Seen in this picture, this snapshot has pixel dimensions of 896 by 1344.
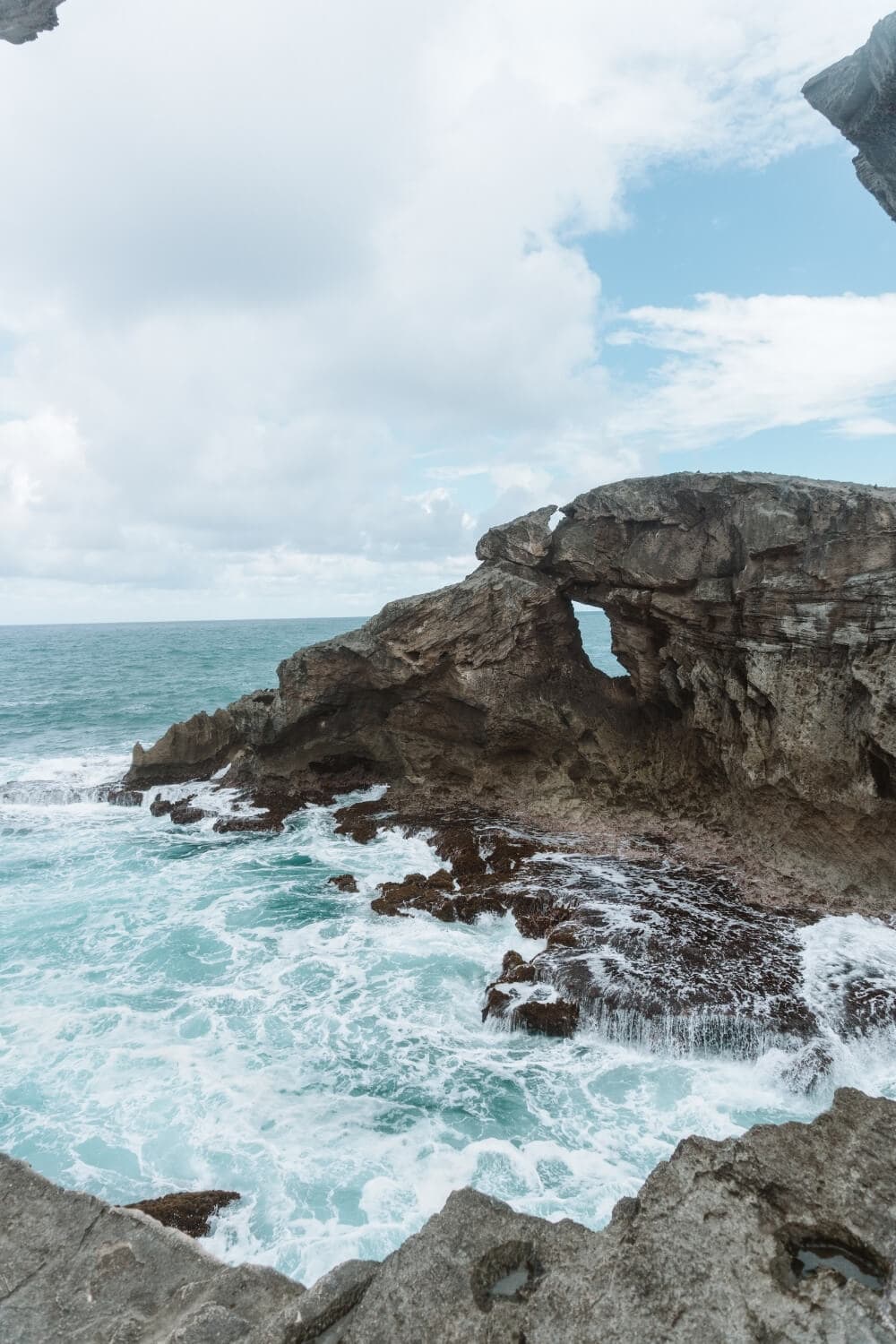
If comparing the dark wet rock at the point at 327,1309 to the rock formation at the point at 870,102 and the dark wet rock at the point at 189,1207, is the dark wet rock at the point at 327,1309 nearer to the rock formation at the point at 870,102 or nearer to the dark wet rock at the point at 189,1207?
the dark wet rock at the point at 189,1207

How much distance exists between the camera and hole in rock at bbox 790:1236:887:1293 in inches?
231

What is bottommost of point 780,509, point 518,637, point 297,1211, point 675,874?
point 297,1211

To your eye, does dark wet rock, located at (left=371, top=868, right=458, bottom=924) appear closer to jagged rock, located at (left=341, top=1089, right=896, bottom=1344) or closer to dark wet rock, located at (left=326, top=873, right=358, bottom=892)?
dark wet rock, located at (left=326, top=873, right=358, bottom=892)

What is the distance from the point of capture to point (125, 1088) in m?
12.5

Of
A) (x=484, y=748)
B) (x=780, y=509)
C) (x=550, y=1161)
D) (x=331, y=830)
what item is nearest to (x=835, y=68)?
(x=780, y=509)


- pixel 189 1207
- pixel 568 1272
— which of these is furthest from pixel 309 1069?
pixel 568 1272

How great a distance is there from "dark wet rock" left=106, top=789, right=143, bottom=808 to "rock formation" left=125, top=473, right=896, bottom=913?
0.93 m

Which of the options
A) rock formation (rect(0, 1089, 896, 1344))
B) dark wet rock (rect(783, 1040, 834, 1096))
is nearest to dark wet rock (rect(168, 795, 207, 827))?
rock formation (rect(0, 1089, 896, 1344))

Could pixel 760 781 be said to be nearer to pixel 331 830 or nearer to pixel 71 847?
pixel 331 830

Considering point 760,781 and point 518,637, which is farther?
point 518,637

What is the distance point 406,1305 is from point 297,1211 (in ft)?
17.6

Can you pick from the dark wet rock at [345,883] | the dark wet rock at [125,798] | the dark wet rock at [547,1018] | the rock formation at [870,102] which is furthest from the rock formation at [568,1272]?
the dark wet rock at [125,798]

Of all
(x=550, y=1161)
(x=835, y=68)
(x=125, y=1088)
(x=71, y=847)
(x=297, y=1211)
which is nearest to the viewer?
(x=835, y=68)

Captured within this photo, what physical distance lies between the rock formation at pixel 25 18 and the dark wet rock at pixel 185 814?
22.2 meters
